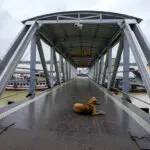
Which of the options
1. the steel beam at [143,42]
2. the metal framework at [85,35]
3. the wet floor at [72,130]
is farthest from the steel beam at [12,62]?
the steel beam at [143,42]

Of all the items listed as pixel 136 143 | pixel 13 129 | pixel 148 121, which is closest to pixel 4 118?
pixel 13 129

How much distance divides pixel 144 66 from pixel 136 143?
259cm

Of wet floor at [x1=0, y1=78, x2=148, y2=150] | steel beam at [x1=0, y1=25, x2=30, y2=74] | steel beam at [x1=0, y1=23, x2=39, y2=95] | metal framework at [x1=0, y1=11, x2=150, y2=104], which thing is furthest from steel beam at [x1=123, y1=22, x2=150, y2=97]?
steel beam at [x1=0, y1=25, x2=30, y2=74]

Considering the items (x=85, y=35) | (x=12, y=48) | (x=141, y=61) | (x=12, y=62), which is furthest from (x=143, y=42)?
(x=85, y=35)

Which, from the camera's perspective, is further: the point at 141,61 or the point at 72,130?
the point at 141,61

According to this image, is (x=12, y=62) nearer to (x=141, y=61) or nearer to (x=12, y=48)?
(x=12, y=48)

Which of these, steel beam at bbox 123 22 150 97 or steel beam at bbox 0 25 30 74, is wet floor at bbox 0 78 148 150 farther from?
steel beam at bbox 0 25 30 74

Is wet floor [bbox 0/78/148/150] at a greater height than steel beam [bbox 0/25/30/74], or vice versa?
steel beam [bbox 0/25/30/74]

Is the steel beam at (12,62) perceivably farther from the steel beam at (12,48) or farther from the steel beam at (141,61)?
the steel beam at (141,61)

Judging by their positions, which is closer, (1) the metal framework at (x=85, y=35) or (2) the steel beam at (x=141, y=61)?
(2) the steel beam at (x=141, y=61)

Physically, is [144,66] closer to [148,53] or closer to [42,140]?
[148,53]

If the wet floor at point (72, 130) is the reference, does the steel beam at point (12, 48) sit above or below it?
above

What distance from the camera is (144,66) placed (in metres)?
4.85

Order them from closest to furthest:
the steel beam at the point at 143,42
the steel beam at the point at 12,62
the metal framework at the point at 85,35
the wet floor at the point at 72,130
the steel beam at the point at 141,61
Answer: the wet floor at the point at 72,130
the steel beam at the point at 141,61
the steel beam at the point at 12,62
the metal framework at the point at 85,35
the steel beam at the point at 143,42
